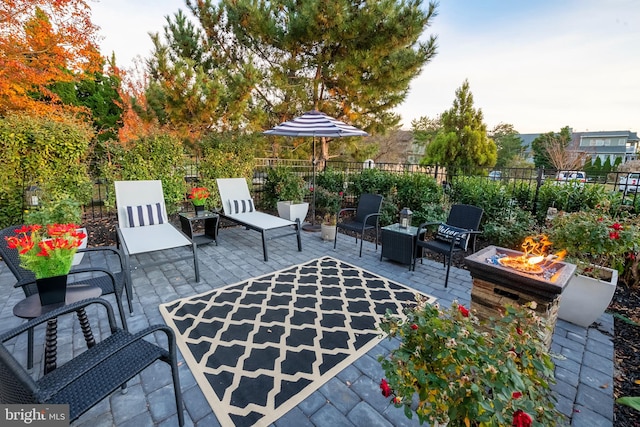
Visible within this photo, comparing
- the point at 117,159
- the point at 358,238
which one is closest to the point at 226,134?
the point at 117,159

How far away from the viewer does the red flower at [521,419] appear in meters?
0.91

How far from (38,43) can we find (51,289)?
7.55 m

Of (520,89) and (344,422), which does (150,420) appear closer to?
(344,422)

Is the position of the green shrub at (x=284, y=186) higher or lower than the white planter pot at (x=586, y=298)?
higher

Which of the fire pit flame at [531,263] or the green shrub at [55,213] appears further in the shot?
the green shrub at [55,213]

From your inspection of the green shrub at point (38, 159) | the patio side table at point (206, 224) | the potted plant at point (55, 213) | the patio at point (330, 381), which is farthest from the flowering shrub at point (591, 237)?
the green shrub at point (38, 159)

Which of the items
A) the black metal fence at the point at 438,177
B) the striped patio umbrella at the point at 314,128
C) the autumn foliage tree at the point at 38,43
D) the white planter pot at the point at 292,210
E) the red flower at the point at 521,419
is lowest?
the white planter pot at the point at 292,210

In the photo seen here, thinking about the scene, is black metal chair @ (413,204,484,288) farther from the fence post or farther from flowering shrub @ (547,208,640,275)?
the fence post

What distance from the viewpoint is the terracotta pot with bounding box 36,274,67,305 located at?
1.74 metres

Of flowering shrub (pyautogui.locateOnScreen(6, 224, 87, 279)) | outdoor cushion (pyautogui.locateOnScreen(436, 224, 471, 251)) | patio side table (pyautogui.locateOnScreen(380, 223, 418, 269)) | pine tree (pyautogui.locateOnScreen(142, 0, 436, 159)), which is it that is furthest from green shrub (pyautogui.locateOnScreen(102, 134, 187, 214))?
outdoor cushion (pyautogui.locateOnScreen(436, 224, 471, 251))

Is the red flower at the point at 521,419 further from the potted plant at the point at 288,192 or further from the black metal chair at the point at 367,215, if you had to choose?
the potted plant at the point at 288,192

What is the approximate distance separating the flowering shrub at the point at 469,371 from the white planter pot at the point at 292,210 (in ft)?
16.6

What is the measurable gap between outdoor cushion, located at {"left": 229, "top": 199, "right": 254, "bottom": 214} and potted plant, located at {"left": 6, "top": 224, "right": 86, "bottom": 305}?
10.7ft

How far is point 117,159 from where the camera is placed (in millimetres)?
4836
